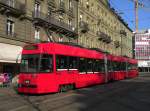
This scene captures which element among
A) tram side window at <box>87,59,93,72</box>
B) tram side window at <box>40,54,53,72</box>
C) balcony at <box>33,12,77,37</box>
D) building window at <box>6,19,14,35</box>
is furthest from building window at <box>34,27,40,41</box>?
tram side window at <box>40,54,53,72</box>

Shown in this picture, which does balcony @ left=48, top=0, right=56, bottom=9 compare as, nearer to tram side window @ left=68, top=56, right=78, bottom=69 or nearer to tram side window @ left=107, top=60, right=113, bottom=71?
tram side window @ left=107, top=60, right=113, bottom=71

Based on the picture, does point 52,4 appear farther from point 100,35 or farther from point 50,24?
point 100,35

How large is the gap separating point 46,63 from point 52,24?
20104 mm

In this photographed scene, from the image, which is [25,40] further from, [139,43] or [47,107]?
[139,43]

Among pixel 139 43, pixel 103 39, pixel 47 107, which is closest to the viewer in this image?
pixel 47 107

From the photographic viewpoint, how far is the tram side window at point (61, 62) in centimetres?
1954

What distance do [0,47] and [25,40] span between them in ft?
16.8

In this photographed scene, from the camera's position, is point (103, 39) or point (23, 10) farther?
point (103, 39)

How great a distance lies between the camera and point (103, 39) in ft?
204

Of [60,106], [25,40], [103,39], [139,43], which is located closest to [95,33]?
[103,39]

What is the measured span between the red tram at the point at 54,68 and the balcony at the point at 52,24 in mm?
11088

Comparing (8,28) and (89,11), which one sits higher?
(89,11)

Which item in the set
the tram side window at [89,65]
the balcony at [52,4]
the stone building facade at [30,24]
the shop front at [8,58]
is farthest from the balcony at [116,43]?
the tram side window at [89,65]

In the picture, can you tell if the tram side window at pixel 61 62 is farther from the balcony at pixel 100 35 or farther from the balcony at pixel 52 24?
the balcony at pixel 100 35
